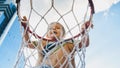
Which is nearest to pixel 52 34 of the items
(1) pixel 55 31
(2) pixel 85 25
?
(1) pixel 55 31

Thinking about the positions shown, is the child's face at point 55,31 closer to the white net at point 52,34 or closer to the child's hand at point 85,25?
the white net at point 52,34

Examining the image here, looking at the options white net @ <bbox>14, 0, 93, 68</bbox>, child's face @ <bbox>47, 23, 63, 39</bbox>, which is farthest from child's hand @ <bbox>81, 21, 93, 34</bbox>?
child's face @ <bbox>47, 23, 63, 39</bbox>

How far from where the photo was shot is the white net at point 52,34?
8.10 feet

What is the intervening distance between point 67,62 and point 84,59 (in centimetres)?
12

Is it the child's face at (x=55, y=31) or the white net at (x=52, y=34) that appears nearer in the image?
the white net at (x=52, y=34)

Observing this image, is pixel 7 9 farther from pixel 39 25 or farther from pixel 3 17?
pixel 39 25

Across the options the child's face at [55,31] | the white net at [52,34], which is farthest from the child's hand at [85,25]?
the child's face at [55,31]

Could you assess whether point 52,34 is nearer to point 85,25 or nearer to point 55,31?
point 55,31

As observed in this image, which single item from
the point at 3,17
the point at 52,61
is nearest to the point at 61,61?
the point at 52,61

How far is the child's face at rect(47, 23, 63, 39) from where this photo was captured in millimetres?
2596

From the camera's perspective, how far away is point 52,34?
2.61 meters

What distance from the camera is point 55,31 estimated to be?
2.62 metres

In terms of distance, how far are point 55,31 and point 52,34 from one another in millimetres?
33

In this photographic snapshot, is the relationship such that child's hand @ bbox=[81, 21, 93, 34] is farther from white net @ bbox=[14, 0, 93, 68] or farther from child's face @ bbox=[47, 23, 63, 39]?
Result: child's face @ bbox=[47, 23, 63, 39]
